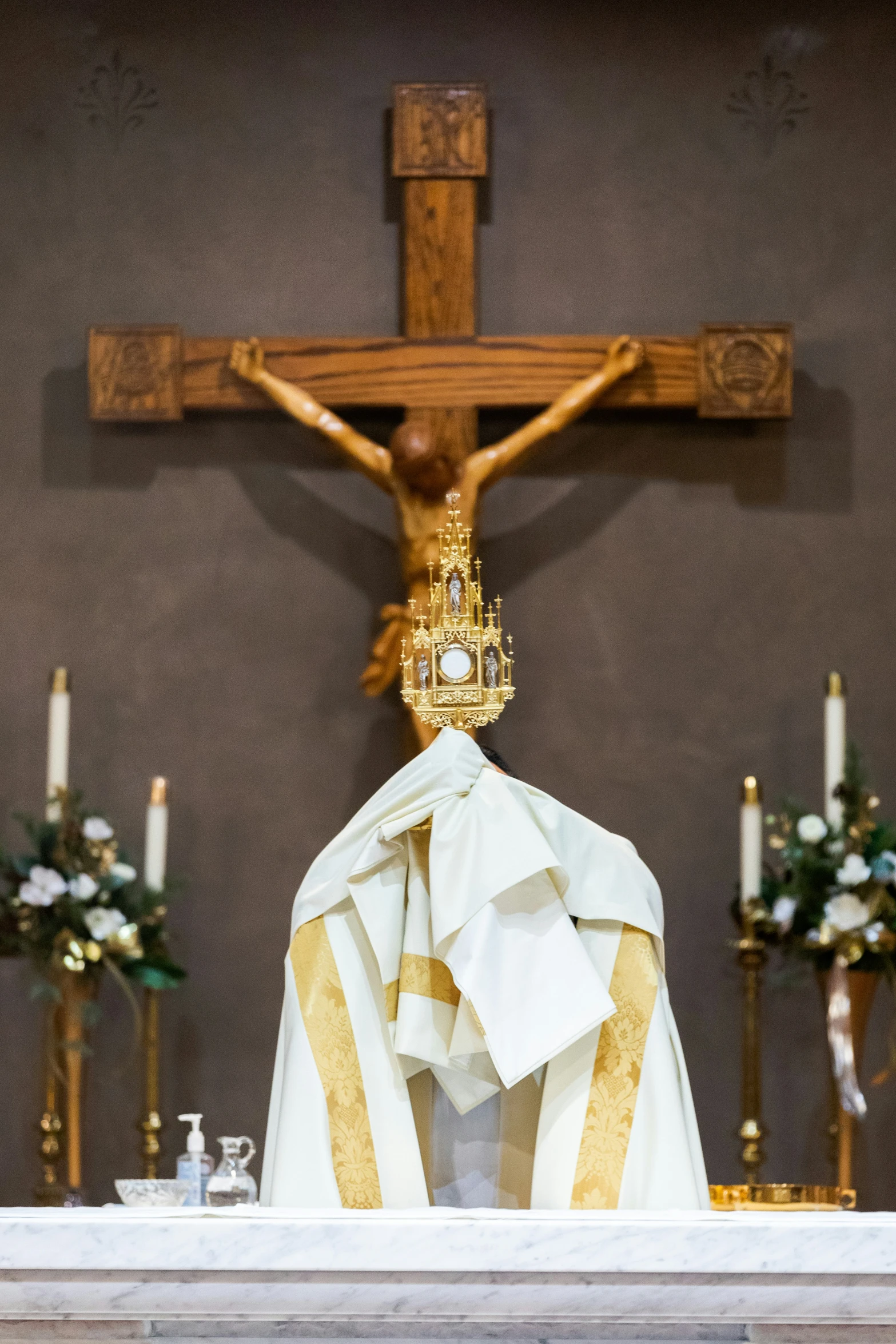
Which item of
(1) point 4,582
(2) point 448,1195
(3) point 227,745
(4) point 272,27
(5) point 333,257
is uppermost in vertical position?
(4) point 272,27

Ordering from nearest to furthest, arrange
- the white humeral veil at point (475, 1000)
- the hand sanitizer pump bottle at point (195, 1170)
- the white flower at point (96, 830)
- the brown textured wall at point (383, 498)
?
the white humeral veil at point (475, 1000) → the hand sanitizer pump bottle at point (195, 1170) → the white flower at point (96, 830) → the brown textured wall at point (383, 498)

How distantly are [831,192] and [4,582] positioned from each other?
246 centimetres

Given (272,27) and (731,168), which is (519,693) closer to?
(731,168)

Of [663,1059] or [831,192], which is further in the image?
[831,192]

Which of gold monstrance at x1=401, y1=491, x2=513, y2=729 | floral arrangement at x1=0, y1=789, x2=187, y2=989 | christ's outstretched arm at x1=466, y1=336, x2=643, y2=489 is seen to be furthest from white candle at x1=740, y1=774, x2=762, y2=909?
gold monstrance at x1=401, y1=491, x2=513, y2=729

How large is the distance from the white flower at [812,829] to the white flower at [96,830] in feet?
5.08

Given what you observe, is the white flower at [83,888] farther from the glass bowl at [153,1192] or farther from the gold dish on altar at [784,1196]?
the gold dish on altar at [784,1196]

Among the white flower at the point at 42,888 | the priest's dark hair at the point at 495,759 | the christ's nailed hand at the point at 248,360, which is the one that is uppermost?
the christ's nailed hand at the point at 248,360

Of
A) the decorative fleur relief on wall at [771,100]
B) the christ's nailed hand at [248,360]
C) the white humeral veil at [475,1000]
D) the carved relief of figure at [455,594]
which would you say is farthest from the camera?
the decorative fleur relief on wall at [771,100]

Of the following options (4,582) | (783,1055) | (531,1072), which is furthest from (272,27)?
(531,1072)

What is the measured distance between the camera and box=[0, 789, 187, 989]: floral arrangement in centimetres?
375

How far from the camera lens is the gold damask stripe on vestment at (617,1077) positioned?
2217 mm

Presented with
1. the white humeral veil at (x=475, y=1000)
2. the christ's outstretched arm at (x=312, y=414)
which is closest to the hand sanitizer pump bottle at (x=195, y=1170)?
the white humeral veil at (x=475, y=1000)

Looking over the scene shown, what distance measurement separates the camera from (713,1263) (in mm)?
1647
